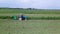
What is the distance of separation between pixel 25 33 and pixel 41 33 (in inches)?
23.7

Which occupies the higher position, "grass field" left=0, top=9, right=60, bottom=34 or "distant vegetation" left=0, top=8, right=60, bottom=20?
"grass field" left=0, top=9, right=60, bottom=34

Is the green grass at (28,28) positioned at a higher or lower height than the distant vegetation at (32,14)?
higher

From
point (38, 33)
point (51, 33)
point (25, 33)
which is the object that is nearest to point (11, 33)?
point (25, 33)

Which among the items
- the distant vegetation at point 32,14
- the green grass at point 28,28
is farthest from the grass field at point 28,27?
the distant vegetation at point 32,14

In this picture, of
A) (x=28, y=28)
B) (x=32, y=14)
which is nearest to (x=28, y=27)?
(x=28, y=28)

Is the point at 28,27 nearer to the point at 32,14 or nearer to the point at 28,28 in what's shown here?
the point at 28,28

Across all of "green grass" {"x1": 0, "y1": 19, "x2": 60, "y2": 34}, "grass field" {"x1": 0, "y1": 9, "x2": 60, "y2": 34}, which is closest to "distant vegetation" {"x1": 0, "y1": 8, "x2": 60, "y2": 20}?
"grass field" {"x1": 0, "y1": 9, "x2": 60, "y2": 34}

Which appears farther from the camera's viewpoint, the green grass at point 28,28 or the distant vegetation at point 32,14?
the distant vegetation at point 32,14

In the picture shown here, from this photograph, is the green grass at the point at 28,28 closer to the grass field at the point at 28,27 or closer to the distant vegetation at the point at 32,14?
the grass field at the point at 28,27

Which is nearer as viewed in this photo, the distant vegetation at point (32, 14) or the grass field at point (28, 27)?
the grass field at point (28, 27)

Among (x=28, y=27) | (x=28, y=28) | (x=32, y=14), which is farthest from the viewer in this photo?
(x=32, y=14)

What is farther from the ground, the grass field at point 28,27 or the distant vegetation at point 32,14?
the grass field at point 28,27

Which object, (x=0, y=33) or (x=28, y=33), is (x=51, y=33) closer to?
(x=28, y=33)

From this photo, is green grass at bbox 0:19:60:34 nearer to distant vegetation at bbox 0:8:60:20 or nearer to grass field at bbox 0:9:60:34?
grass field at bbox 0:9:60:34
